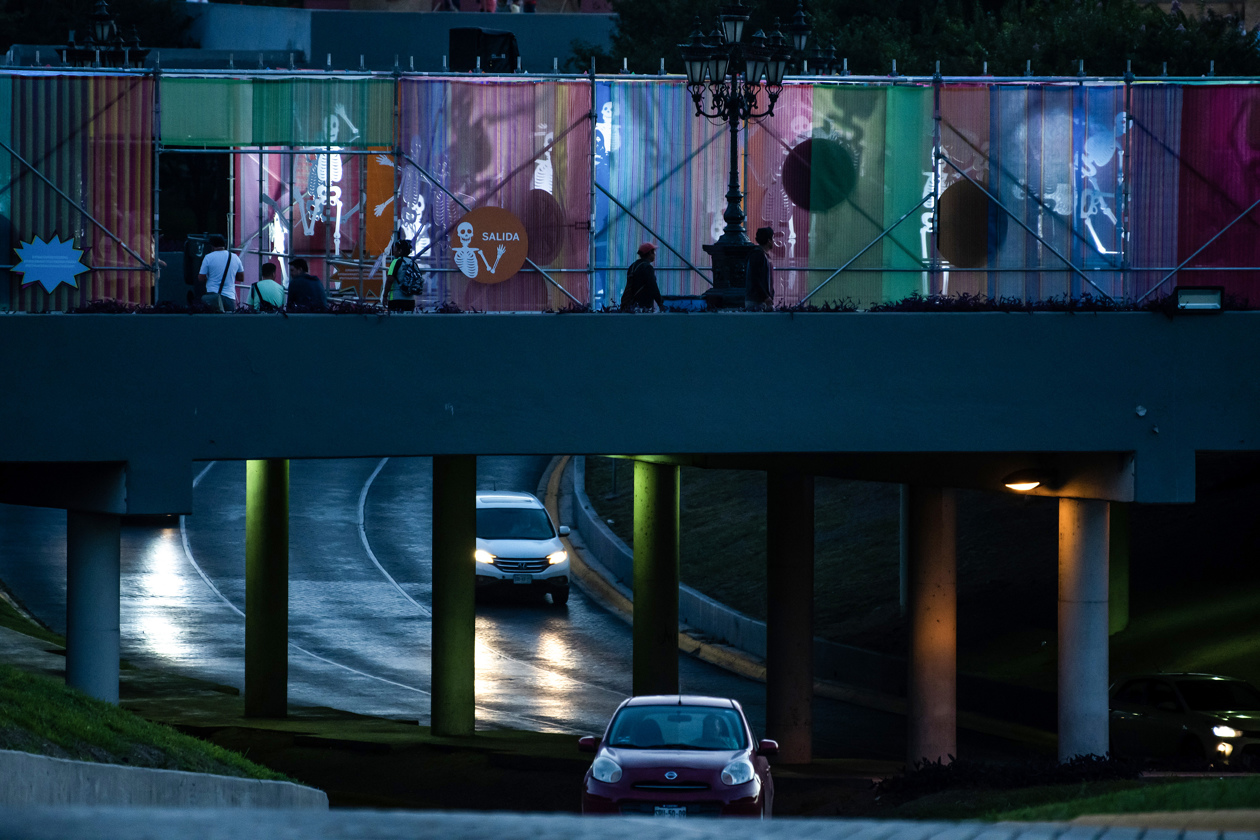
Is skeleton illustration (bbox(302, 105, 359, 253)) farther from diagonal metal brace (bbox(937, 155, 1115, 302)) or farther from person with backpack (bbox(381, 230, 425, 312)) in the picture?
diagonal metal brace (bbox(937, 155, 1115, 302))

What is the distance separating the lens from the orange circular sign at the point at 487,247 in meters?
19.6

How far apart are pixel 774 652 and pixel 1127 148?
919 cm

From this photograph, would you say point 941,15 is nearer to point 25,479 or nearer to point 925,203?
point 925,203

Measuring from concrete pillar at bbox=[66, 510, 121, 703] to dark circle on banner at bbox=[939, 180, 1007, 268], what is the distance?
397 inches

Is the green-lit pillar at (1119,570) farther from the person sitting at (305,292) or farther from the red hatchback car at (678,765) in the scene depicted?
the person sitting at (305,292)

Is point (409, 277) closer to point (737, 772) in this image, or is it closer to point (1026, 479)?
point (737, 772)

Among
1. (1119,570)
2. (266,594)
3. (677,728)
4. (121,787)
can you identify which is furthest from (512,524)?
(121,787)

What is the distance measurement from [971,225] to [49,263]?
1051cm

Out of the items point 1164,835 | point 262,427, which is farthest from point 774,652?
point 1164,835

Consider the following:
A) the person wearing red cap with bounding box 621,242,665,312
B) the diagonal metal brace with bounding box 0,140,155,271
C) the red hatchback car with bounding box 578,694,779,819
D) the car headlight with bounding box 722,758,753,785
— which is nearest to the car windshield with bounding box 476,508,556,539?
the diagonal metal brace with bounding box 0,140,155,271

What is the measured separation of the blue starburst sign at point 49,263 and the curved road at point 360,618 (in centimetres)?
1176

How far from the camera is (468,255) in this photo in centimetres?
1962

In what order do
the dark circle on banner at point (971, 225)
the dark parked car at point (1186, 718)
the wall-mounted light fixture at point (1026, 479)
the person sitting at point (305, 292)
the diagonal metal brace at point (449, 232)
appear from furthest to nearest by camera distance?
the wall-mounted light fixture at point (1026, 479), the dark circle on banner at point (971, 225), the dark parked car at point (1186, 718), the diagonal metal brace at point (449, 232), the person sitting at point (305, 292)

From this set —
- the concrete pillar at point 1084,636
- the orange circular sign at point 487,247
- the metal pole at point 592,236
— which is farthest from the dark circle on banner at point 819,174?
the concrete pillar at point 1084,636
